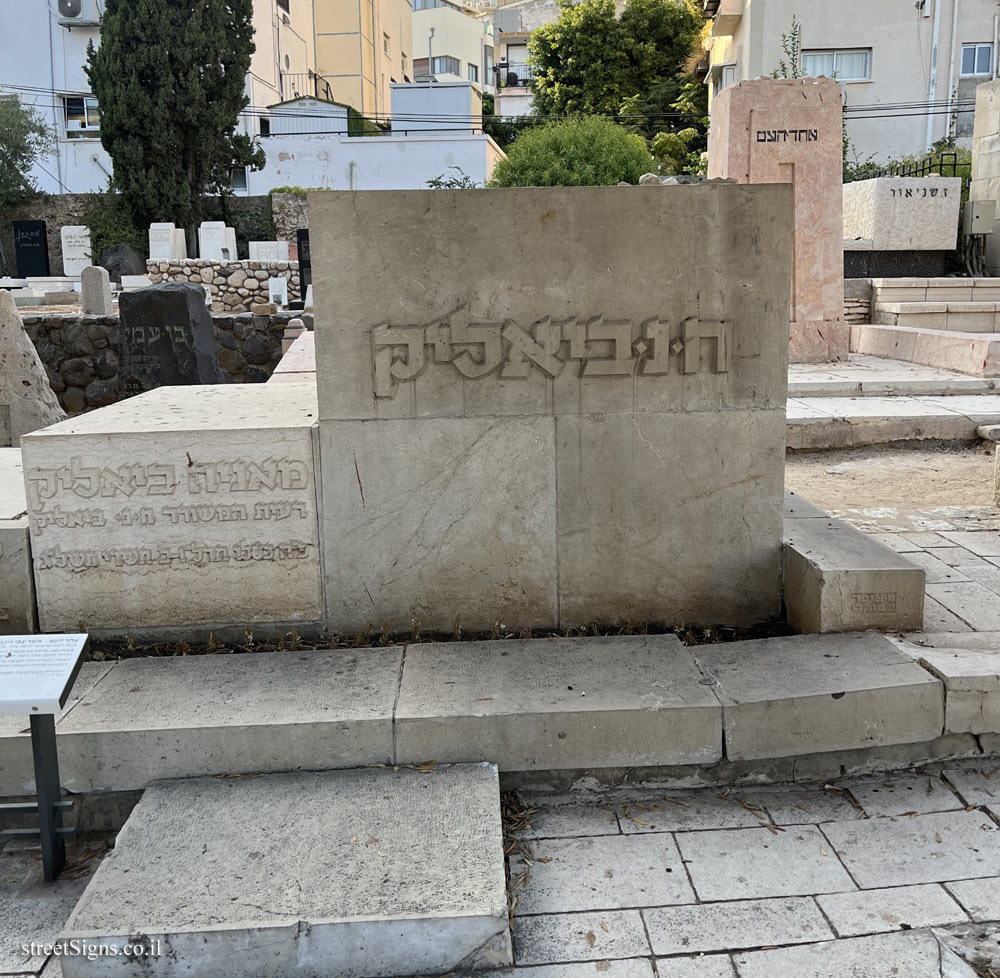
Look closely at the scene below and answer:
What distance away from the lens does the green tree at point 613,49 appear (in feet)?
109

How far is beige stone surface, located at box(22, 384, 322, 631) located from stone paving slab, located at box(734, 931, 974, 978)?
1944mm

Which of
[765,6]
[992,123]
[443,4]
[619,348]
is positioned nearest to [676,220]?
[619,348]

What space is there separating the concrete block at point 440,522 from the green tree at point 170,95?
89.6 feet

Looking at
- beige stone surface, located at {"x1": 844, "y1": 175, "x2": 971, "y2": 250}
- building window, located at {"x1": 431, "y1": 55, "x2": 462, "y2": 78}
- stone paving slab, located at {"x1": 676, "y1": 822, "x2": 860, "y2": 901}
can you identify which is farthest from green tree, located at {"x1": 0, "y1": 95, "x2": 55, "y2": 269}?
stone paving slab, located at {"x1": 676, "y1": 822, "x2": 860, "y2": 901}

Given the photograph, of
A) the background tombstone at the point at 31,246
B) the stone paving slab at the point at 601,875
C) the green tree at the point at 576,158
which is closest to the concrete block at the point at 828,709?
the stone paving slab at the point at 601,875

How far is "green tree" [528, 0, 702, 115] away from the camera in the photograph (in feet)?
109

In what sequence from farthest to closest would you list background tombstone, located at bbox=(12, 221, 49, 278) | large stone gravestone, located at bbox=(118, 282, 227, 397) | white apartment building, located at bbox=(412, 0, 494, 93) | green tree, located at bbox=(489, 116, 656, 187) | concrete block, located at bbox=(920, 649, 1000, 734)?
white apartment building, located at bbox=(412, 0, 494, 93) → background tombstone, located at bbox=(12, 221, 49, 278) → green tree, located at bbox=(489, 116, 656, 187) → large stone gravestone, located at bbox=(118, 282, 227, 397) → concrete block, located at bbox=(920, 649, 1000, 734)

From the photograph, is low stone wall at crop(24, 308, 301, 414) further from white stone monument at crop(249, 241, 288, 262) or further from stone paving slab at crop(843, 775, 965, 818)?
white stone monument at crop(249, 241, 288, 262)

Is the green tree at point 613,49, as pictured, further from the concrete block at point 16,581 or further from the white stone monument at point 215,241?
the concrete block at point 16,581

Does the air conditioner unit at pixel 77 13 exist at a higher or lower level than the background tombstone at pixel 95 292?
higher

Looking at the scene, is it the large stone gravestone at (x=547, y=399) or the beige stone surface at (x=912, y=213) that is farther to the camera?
the beige stone surface at (x=912, y=213)

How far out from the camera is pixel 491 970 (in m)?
2.18

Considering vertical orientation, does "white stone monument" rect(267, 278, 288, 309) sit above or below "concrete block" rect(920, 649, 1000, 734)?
above

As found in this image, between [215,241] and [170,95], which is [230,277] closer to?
[215,241]
